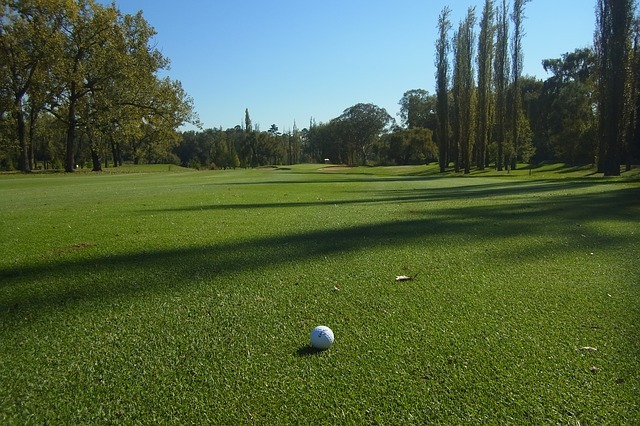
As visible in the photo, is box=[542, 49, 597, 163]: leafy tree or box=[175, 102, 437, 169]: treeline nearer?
box=[542, 49, 597, 163]: leafy tree

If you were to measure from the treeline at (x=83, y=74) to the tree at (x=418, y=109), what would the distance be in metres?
56.7

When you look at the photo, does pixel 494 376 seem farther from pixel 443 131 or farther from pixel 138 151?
pixel 138 151

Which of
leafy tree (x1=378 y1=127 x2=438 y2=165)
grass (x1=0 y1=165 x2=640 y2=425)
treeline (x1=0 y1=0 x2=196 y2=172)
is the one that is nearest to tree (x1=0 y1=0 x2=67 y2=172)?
treeline (x1=0 y1=0 x2=196 y2=172)

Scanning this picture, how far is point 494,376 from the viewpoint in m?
2.18

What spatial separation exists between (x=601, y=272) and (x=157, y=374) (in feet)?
13.6

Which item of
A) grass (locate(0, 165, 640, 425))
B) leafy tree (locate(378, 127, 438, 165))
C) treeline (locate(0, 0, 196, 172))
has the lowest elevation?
grass (locate(0, 165, 640, 425))

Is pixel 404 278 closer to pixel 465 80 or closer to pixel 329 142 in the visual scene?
pixel 465 80

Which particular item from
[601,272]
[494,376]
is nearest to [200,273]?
[494,376]

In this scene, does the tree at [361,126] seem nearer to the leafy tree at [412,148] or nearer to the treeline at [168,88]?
the leafy tree at [412,148]

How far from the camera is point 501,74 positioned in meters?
42.2

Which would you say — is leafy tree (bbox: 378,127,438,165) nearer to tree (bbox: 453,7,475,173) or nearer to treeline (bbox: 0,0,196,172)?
tree (bbox: 453,7,475,173)

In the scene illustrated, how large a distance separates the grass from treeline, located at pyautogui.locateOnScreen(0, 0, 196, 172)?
34.3m

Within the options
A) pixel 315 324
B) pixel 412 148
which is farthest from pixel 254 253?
pixel 412 148

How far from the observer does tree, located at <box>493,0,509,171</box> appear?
41.3 meters
